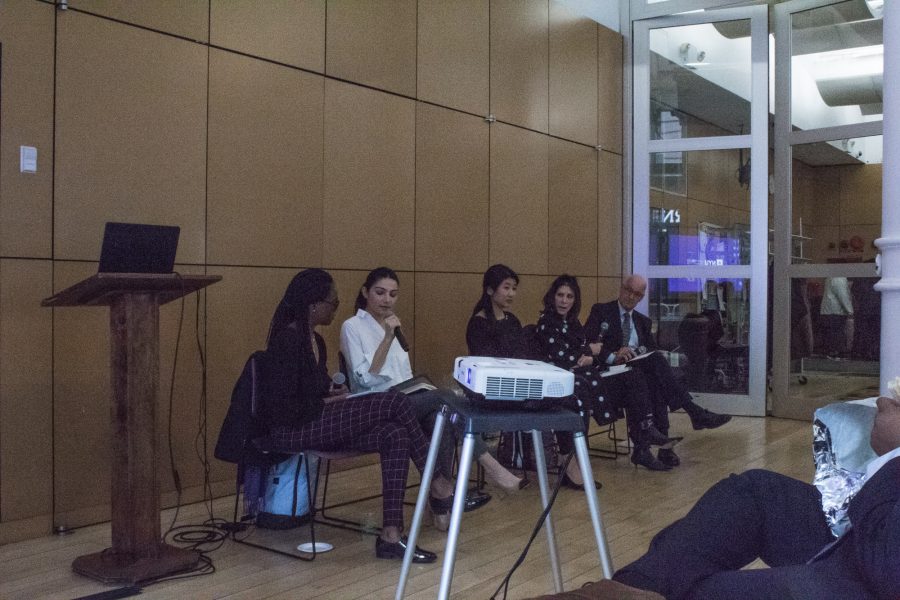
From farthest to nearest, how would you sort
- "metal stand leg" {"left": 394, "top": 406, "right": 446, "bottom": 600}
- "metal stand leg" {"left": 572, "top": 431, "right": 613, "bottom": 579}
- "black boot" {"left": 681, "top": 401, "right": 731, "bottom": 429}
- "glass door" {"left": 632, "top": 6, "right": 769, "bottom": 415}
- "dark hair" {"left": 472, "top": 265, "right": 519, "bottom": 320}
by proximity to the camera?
1. "glass door" {"left": 632, "top": 6, "right": 769, "bottom": 415}
2. "black boot" {"left": 681, "top": 401, "right": 731, "bottom": 429}
3. "dark hair" {"left": 472, "top": 265, "right": 519, "bottom": 320}
4. "metal stand leg" {"left": 394, "top": 406, "right": 446, "bottom": 600}
5. "metal stand leg" {"left": 572, "top": 431, "right": 613, "bottom": 579}

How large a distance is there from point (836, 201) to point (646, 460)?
3402mm

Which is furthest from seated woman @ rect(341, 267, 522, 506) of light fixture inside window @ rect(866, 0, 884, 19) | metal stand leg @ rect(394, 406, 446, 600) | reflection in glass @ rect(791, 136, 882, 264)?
light fixture inside window @ rect(866, 0, 884, 19)

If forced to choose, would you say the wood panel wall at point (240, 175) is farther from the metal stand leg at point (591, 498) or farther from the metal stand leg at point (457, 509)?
the metal stand leg at point (591, 498)

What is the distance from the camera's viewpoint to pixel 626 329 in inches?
238

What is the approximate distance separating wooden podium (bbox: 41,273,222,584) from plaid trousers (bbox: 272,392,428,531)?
0.56 m

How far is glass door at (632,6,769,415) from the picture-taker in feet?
25.6

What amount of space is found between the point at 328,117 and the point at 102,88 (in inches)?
55.9

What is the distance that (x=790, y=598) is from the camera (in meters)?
1.83

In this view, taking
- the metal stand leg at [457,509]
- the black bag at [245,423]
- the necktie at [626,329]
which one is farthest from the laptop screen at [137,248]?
the necktie at [626,329]

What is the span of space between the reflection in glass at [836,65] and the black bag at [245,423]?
224 inches

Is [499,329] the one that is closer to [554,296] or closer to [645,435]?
[554,296]

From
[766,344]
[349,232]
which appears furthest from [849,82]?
[349,232]

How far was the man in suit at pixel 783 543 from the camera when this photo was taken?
1.74 m

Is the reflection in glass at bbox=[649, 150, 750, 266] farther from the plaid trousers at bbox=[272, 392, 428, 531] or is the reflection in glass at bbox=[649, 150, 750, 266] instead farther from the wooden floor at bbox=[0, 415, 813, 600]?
the plaid trousers at bbox=[272, 392, 428, 531]
